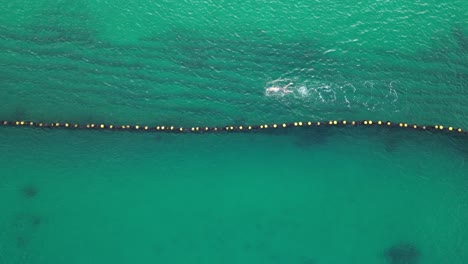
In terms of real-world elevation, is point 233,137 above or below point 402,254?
above

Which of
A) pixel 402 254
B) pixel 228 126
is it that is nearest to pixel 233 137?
pixel 228 126

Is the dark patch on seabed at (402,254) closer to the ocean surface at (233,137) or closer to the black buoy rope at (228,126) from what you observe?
the ocean surface at (233,137)

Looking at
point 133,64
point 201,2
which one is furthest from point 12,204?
point 201,2

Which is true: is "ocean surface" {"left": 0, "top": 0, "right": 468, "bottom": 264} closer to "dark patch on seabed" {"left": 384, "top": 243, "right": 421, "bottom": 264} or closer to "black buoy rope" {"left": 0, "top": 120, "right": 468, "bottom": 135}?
"dark patch on seabed" {"left": 384, "top": 243, "right": 421, "bottom": 264}

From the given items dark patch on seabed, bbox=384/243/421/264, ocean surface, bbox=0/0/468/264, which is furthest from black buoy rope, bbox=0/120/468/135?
dark patch on seabed, bbox=384/243/421/264

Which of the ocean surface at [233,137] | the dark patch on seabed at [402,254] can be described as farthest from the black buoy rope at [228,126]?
the dark patch on seabed at [402,254]

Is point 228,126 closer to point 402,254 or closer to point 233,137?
point 233,137
